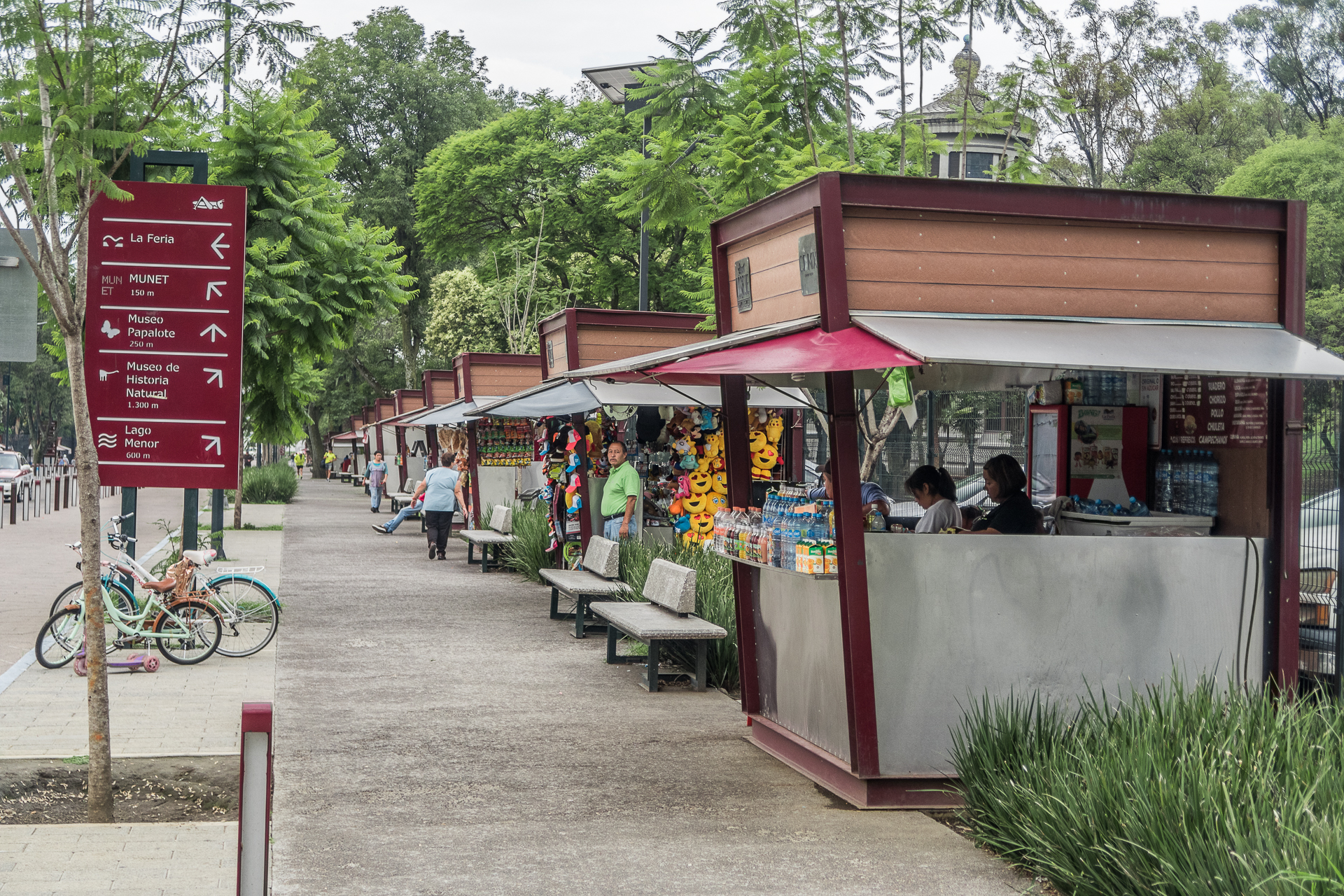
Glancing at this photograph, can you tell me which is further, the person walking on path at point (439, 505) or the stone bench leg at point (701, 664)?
the person walking on path at point (439, 505)

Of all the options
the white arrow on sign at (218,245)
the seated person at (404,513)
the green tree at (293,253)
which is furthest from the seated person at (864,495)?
the seated person at (404,513)

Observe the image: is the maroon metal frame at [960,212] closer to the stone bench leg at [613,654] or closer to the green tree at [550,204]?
the stone bench leg at [613,654]

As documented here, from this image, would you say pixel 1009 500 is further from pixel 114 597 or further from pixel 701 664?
pixel 114 597

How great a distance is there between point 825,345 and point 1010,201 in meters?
1.39

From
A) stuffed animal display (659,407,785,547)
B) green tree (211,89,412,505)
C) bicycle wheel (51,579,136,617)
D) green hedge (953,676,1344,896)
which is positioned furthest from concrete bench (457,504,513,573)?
green hedge (953,676,1344,896)

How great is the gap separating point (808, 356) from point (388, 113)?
47.4m

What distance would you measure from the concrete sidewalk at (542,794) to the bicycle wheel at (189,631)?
0.64m

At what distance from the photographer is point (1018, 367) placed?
6.28m

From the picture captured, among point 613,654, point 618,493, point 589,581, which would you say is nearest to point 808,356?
point 613,654

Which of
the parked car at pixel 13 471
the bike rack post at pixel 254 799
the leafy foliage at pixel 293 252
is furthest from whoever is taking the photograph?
the parked car at pixel 13 471

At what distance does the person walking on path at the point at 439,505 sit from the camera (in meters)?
20.0

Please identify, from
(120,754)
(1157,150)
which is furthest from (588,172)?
(120,754)

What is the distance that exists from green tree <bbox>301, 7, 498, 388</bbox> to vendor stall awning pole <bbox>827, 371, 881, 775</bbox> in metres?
43.4

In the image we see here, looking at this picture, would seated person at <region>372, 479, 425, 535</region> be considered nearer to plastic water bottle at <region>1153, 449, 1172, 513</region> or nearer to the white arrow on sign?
the white arrow on sign
